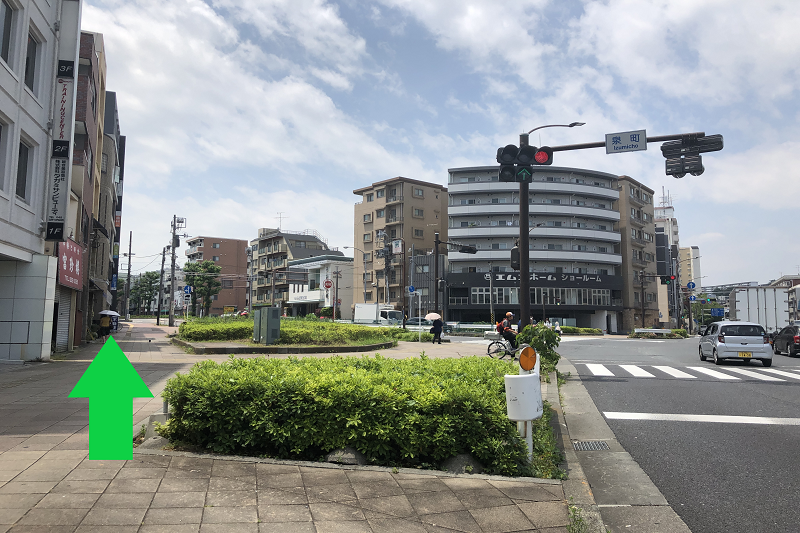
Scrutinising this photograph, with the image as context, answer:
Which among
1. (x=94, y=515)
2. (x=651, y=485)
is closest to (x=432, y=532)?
(x=94, y=515)

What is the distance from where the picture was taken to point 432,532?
3654 mm

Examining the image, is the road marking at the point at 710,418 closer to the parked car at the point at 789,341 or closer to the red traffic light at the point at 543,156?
the red traffic light at the point at 543,156

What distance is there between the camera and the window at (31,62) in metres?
14.8

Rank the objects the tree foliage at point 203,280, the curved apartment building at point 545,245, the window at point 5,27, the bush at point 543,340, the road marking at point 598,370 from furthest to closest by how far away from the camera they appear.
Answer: the tree foliage at point 203,280
the curved apartment building at point 545,245
the road marking at point 598,370
the window at point 5,27
the bush at point 543,340

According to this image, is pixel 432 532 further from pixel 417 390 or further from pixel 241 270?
pixel 241 270

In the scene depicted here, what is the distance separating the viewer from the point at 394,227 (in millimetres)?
71688

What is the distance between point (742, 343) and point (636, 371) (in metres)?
5.27

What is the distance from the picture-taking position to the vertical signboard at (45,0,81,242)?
15.4m

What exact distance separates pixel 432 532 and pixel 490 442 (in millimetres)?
1511

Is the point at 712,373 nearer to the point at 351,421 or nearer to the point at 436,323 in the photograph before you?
the point at 351,421

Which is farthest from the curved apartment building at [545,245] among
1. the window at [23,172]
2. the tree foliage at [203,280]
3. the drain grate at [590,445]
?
the drain grate at [590,445]

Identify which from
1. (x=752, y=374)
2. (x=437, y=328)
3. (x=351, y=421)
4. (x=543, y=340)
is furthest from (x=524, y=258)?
(x=437, y=328)

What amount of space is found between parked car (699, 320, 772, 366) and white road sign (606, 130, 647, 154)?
29.8 ft
